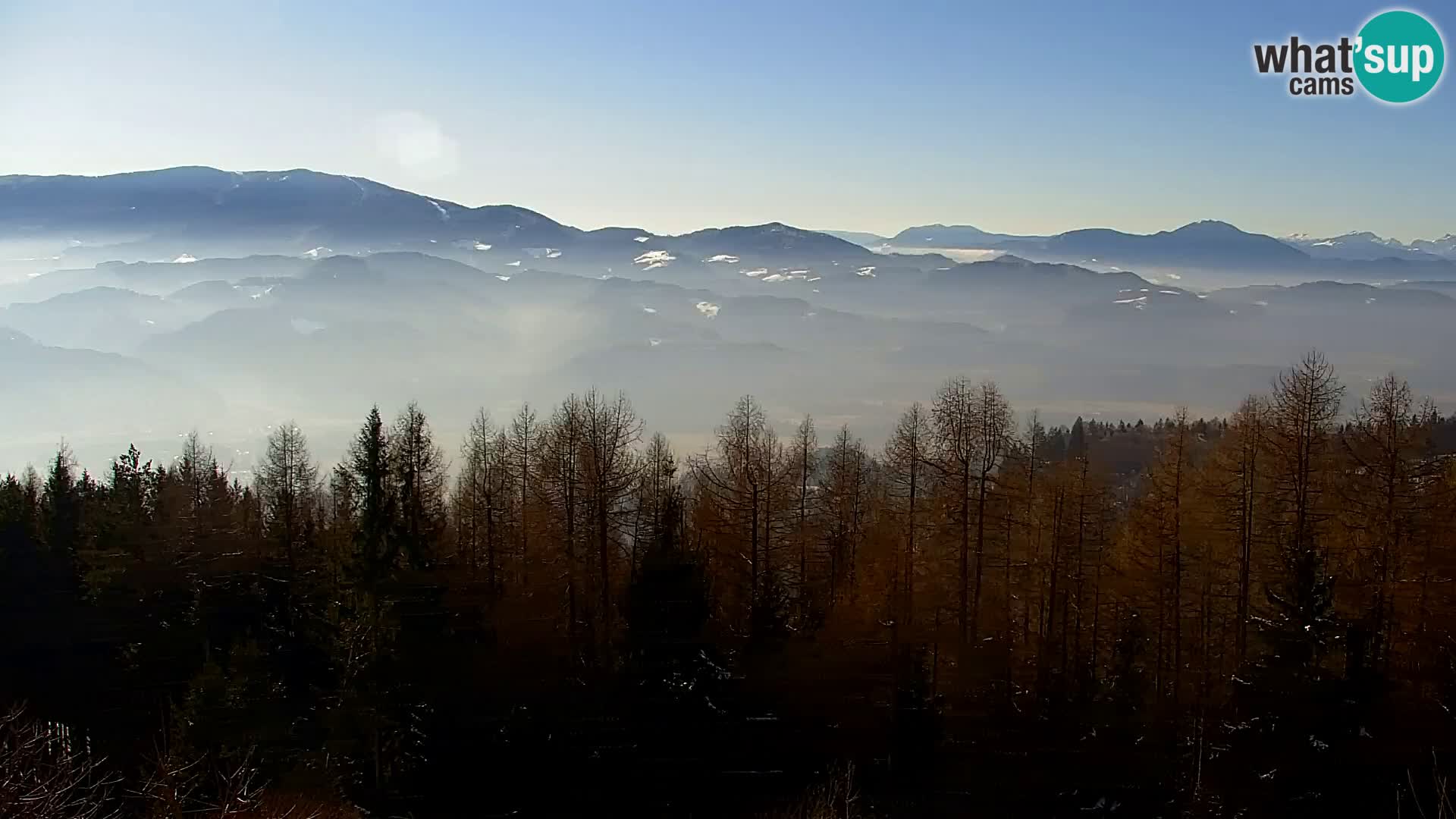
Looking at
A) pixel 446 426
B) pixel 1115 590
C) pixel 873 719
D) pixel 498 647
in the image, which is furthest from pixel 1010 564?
pixel 446 426

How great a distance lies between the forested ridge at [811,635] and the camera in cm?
1922

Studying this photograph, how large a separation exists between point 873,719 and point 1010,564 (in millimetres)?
5475

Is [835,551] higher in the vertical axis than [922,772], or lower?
higher

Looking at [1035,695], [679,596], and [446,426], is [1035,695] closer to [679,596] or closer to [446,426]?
[679,596]

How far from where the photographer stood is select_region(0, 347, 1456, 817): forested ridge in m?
19.2

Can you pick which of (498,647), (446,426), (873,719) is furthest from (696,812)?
(446,426)

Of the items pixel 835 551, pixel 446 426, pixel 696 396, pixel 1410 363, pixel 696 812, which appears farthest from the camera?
pixel 696 396

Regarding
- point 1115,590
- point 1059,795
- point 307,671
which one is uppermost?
point 1115,590

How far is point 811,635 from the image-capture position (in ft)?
80.5

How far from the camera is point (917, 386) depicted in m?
199

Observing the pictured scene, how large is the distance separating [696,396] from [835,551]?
16685cm

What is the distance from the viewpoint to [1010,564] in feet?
78.8

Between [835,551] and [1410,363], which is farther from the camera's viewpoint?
[1410,363]

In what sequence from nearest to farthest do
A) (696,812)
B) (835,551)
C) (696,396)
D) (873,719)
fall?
1. (696,812)
2. (873,719)
3. (835,551)
4. (696,396)
